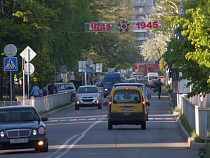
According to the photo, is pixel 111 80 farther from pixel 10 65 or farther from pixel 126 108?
pixel 126 108

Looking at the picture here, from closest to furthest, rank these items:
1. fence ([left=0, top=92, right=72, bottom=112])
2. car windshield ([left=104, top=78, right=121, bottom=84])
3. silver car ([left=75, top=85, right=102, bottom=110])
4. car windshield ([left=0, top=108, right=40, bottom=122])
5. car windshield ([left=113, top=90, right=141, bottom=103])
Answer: car windshield ([left=0, top=108, right=40, bottom=122]) → car windshield ([left=113, top=90, right=141, bottom=103]) → fence ([left=0, top=92, right=72, bottom=112]) → silver car ([left=75, top=85, right=102, bottom=110]) → car windshield ([left=104, top=78, right=121, bottom=84])

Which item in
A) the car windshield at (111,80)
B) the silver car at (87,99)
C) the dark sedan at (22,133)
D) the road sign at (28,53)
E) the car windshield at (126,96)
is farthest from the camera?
the car windshield at (111,80)

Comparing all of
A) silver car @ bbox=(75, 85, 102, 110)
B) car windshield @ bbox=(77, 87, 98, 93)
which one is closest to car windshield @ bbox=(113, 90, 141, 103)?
silver car @ bbox=(75, 85, 102, 110)

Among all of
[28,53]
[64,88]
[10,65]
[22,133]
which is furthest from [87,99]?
[22,133]

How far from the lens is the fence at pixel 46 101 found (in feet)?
94.1

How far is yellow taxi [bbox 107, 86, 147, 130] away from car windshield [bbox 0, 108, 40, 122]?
688 centimetres

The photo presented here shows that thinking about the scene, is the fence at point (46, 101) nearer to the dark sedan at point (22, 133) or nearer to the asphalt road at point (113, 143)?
the asphalt road at point (113, 143)

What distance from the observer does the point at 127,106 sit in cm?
2234

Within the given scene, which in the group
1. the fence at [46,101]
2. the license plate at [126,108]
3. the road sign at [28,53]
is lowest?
the fence at [46,101]

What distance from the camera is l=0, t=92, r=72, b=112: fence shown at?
28669 mm

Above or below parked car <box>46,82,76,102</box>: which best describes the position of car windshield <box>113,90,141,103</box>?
above

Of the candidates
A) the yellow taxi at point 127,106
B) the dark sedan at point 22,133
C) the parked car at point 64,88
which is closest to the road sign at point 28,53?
the yellow taxi at point 127,106

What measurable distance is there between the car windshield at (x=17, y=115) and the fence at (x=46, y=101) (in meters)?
11.4

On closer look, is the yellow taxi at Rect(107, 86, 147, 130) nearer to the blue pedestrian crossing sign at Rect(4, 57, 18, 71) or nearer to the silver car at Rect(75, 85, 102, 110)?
the blue pedestrian crossing sign at Rect(4, 57, 18, 71)
